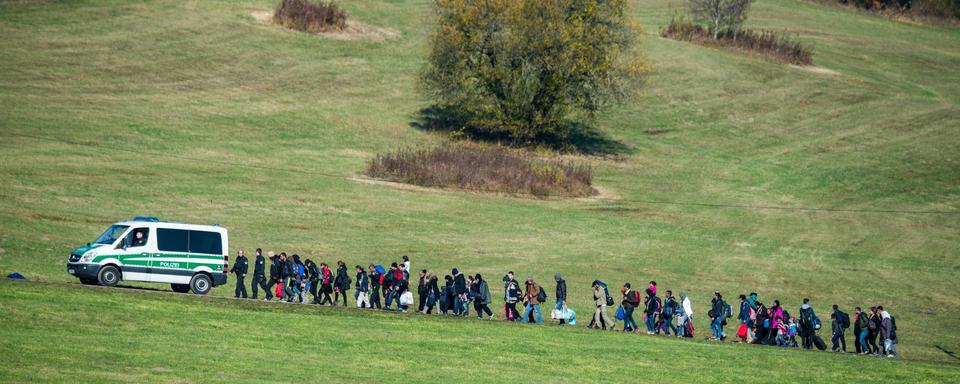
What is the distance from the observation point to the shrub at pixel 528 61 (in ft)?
231

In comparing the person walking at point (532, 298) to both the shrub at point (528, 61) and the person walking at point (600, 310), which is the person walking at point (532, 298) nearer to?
the person walking at point (600, 310)

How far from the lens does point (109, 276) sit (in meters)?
33.0

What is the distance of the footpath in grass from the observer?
22578 millimetres

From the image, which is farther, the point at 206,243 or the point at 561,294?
the point at 561,294

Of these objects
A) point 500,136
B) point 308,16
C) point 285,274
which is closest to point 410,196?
point 500,136

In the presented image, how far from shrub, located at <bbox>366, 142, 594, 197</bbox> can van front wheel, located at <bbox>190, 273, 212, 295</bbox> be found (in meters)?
26.0

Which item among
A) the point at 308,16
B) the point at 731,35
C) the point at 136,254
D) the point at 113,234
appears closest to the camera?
the point at 136,254

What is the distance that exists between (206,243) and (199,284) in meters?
1.26

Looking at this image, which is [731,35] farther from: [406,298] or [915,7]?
[406,298]

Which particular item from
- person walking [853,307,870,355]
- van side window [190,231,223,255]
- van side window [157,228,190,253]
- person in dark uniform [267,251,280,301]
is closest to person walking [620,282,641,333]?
person walking [853,307,870,355]

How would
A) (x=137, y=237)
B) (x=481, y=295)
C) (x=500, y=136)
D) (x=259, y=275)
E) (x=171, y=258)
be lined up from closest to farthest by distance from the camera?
(x=137, y=237)
(x=171, y=258)
(x=481, y=295)
(x=259, y=275)
(x=500, y=136)

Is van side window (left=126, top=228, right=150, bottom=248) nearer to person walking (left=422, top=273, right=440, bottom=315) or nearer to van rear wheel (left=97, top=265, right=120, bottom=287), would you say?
van rear wheel (left=97, top=265, right=120, bottom=287)

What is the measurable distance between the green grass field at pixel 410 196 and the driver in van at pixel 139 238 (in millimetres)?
1863

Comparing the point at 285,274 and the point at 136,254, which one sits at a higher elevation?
the point at 136,254
